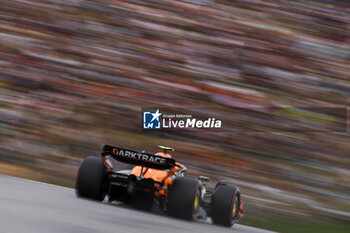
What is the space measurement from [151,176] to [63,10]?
421 inches

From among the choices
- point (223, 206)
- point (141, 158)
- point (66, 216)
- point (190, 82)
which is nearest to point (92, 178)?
point (141, 158)

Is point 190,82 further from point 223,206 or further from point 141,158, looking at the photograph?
point 141,158

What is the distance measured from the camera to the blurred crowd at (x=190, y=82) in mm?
11859

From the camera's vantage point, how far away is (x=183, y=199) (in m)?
6.07

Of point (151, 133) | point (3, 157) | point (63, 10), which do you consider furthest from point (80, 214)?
point (63, 10)

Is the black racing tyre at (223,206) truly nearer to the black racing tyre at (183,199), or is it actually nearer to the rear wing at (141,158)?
the black racing tyre at (183,199)

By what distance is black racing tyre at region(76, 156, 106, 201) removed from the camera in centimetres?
621

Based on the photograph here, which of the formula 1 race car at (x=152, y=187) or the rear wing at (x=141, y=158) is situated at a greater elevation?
the rear wing at (x=141, y=158)

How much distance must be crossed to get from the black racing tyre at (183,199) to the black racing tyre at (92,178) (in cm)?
80

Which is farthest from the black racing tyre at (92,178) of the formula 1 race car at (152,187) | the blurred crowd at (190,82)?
the blurred crowd at (190,82)

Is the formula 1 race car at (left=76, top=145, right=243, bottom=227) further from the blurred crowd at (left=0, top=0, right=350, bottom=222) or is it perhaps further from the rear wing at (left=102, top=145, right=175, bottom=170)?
the blurred crowd at (left=0, top=0, right=350, bottom=222)

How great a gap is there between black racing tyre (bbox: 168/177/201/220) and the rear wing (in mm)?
254

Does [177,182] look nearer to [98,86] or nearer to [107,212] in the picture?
[107,212]

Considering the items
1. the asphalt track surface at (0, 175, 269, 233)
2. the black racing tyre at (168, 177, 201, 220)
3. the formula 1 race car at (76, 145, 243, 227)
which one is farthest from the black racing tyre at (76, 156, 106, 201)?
the black racing tyre at (168, 177, 201, 220)
